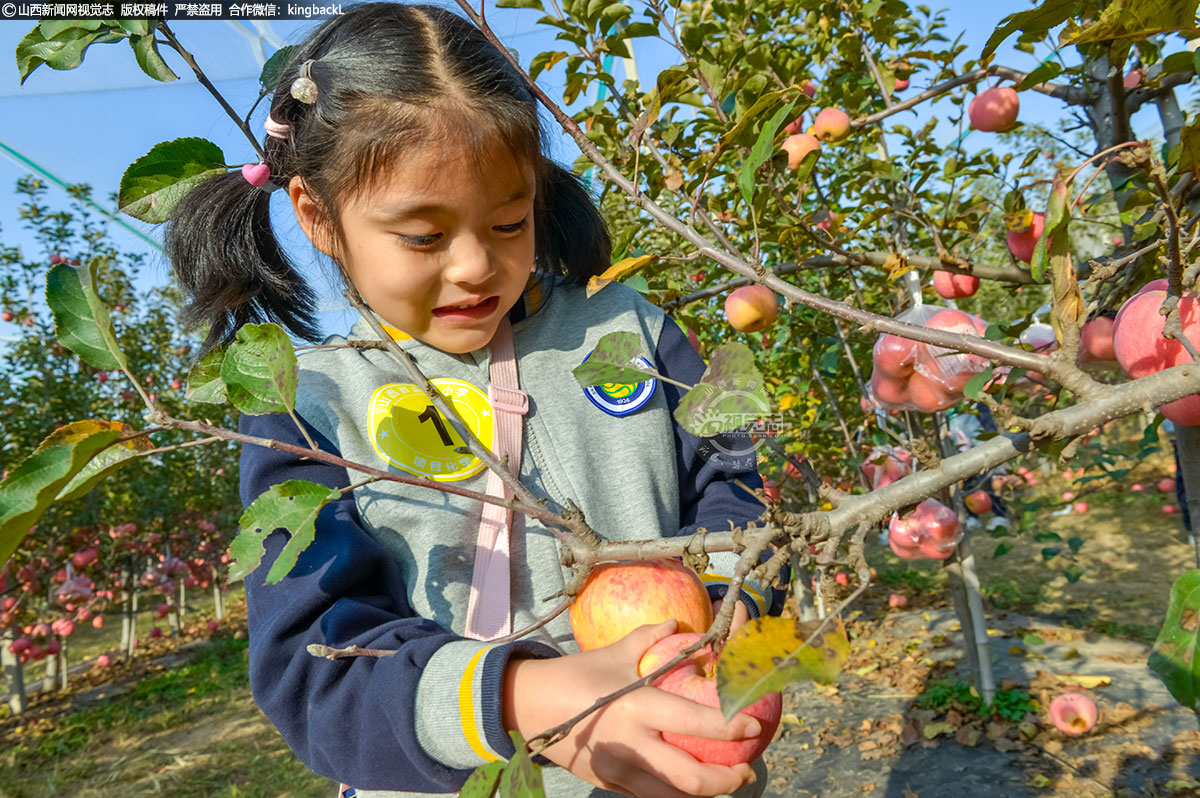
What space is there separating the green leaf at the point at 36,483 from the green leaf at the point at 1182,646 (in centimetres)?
74

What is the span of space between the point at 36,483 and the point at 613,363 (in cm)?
47

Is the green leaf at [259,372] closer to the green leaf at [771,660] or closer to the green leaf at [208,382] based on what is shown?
the green leaf at [208,382]

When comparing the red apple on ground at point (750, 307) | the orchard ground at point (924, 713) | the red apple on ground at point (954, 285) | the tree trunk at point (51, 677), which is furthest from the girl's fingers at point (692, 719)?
the tree trunk at point (51, 677)

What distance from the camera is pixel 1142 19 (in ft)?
2.04

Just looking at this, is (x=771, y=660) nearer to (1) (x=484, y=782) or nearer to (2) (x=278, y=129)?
(1) (x=484, y=782)

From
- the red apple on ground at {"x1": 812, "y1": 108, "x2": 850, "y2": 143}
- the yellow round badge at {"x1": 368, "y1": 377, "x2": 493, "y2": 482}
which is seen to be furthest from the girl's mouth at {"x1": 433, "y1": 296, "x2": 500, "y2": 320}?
the red apple on ground at {"x1": 812, "y1": 108, "x2": 850, "y2": 143}

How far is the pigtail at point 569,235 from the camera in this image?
120cm

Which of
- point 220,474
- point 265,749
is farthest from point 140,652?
point 265,749

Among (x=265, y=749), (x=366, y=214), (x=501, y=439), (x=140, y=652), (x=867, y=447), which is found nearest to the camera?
(x=366, y=214)

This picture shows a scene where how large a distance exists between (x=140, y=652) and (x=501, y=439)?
20.4 ft

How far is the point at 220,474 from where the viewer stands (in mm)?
6168

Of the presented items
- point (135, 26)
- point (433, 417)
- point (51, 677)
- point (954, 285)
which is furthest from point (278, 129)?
point (51, 677)

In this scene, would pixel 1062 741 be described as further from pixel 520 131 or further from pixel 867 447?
pixel 520 131

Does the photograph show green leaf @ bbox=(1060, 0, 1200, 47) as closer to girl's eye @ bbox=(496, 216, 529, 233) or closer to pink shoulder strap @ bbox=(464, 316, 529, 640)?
girl's eye @ bbox=(496, 216, 529, 233)
